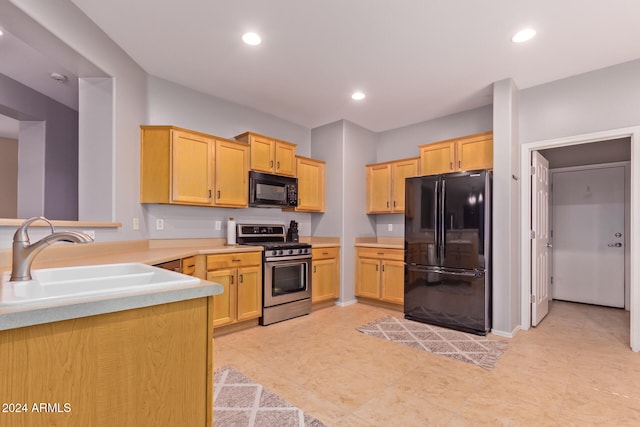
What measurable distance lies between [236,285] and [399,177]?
2.67 m

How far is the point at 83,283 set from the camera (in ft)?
4.46

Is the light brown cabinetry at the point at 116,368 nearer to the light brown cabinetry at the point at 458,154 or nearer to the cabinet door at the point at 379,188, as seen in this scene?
the light brown cabinetry at the point at 458,154

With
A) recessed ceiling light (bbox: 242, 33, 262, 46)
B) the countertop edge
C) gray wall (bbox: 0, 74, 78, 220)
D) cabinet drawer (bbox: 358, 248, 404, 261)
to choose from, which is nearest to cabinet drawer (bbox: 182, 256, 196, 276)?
the countertop edge

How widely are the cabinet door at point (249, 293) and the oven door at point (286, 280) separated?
0.27 ft

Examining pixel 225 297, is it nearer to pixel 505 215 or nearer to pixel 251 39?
pixel 251 39

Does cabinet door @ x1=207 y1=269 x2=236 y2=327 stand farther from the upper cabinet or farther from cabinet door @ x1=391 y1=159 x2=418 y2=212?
cabinet door @ x1=391 y1=159 x2=418 y2=212

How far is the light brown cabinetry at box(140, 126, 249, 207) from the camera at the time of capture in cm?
313

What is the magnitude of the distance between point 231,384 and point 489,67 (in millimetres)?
3529

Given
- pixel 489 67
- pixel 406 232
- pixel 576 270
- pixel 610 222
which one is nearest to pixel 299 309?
pixel 406 232

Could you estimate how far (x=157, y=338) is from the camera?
1033mm

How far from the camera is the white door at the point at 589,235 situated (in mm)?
4449

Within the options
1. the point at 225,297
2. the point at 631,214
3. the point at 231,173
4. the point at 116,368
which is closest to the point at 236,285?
the point at 225,297

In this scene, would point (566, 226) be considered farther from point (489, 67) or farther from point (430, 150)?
point (489, 67)

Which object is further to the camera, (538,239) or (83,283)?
(538,239)
